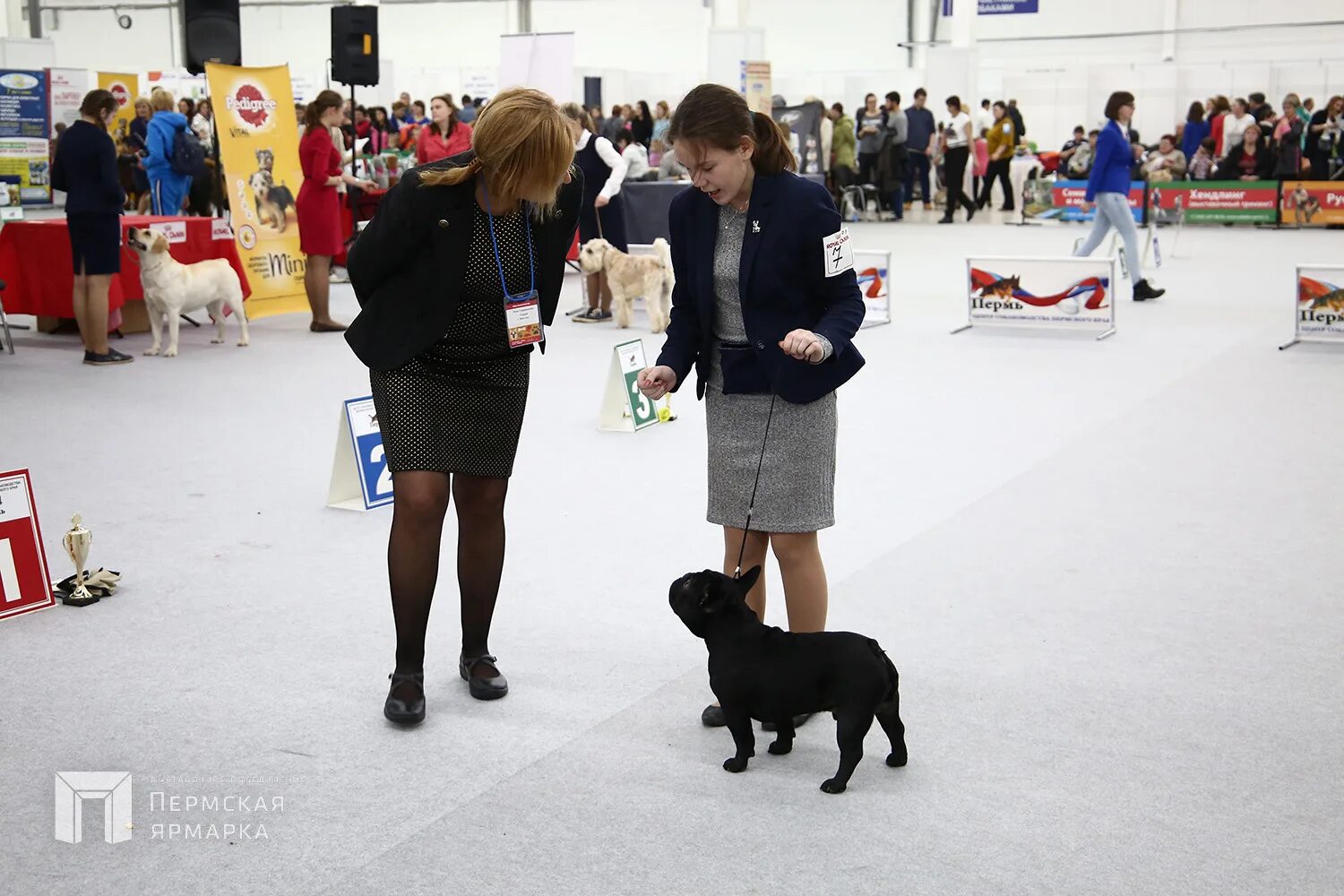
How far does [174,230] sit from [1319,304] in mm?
7093

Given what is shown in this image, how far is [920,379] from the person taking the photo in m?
7.20

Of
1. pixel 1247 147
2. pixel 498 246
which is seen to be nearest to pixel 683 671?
pixel 498 246

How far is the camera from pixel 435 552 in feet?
9.70

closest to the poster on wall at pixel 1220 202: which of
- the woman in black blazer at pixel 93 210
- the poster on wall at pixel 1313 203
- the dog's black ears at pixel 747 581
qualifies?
the poster on wall at pixel 1313 203

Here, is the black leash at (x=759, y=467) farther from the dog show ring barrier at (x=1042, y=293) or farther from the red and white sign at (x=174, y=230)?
the red and white sign at (x=174, y=230)

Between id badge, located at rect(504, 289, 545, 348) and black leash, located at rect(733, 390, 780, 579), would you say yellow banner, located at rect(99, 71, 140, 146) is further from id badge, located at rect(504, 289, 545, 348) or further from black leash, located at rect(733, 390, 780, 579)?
black leash, located at rect(733, 390, 780, 579)

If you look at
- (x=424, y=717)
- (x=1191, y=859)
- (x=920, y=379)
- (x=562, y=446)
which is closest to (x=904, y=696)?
(x=1191, y=859)

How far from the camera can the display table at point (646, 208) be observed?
1079 cm

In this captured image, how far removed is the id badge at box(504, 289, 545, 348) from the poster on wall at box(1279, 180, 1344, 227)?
15683 mm

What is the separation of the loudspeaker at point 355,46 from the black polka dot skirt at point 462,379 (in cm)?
864

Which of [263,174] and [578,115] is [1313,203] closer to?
[578,115]

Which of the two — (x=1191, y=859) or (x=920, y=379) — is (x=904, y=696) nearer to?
(x=1191, y=859)

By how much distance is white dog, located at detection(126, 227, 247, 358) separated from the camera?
7.77m

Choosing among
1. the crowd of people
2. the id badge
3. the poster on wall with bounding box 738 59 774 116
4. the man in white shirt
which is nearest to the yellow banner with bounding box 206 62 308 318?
the poster on wall with bounding box 738 59 774 116
